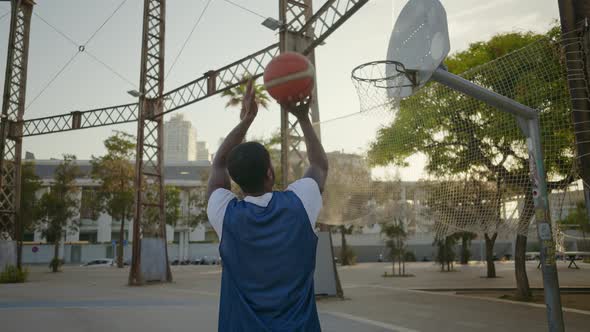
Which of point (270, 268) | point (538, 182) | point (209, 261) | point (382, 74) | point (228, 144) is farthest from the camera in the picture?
point (209, 261)

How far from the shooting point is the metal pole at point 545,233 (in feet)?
18.0

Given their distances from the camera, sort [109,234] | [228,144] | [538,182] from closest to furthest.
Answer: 1. [228,144]
2. [538,182]
3. [109,234]

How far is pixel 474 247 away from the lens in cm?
5225

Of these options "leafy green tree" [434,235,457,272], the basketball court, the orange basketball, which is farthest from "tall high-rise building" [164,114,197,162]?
the orange basketball

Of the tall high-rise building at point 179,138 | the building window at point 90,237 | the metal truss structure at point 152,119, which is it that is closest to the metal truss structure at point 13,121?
the metal truss structure at point 152,119

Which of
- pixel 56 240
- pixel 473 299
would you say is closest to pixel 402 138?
pixel 473 299

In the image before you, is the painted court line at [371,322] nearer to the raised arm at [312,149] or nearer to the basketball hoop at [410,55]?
the basketball hoop at [410,55]

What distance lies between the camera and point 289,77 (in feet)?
10.5

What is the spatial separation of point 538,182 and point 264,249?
5065mm

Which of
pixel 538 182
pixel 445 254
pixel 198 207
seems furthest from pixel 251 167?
pixel 198 207

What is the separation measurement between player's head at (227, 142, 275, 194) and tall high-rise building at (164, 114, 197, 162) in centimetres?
17772

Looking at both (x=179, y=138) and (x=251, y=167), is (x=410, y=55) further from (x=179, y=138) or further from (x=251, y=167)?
(x=179, y=138)

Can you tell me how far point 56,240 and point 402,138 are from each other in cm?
3410

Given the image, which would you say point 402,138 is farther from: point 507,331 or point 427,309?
point 507,331
